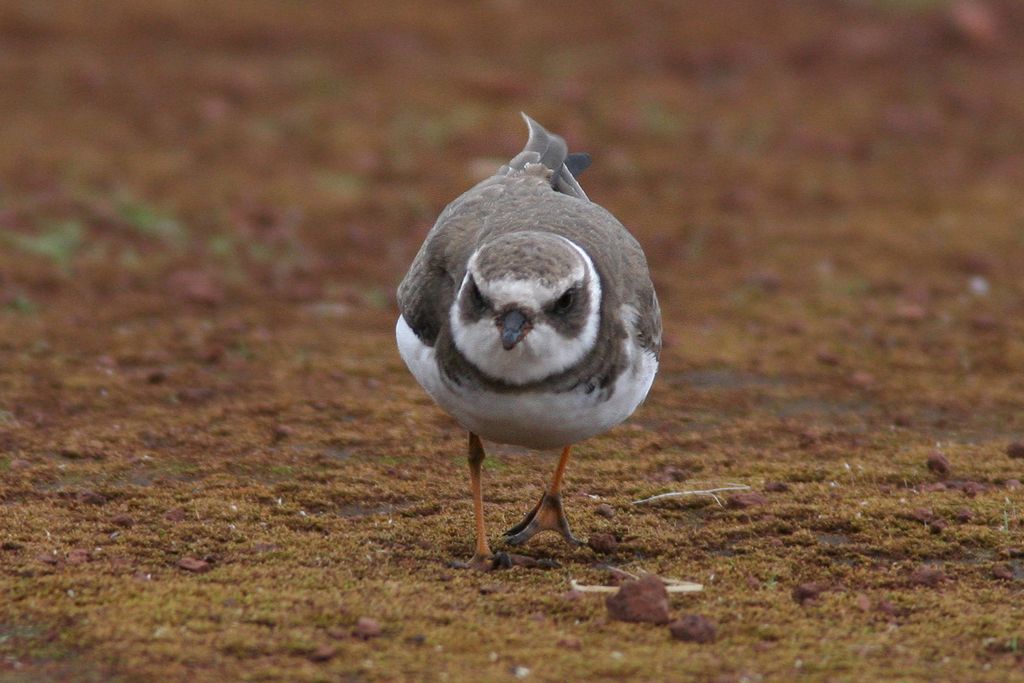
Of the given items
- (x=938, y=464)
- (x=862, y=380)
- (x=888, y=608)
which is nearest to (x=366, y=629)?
(x=888, y=608)

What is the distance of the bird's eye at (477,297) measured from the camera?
5.41 metres

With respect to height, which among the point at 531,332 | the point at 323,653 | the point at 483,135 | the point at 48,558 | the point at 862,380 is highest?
the point at 483,135

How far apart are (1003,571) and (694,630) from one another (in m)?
1.55

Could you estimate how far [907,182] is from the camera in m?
12.6

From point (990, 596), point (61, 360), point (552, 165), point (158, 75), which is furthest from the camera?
point (158, 75)

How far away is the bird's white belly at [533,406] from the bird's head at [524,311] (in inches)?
4.0

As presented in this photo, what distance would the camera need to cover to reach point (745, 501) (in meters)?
6.59

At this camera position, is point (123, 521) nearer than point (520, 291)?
No

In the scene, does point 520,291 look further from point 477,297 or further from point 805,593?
point 805,593

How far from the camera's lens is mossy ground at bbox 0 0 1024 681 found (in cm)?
Result: 522

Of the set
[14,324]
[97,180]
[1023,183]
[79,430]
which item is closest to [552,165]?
[79,430]

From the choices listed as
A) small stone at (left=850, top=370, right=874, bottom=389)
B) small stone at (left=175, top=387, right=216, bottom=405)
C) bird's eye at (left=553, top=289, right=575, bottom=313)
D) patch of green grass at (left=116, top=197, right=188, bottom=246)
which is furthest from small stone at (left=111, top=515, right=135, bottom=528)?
patch of green grass at (left=116, top=197, right=188, bottom=246)

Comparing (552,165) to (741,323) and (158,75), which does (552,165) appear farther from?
(158,75)

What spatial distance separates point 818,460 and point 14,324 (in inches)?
198
